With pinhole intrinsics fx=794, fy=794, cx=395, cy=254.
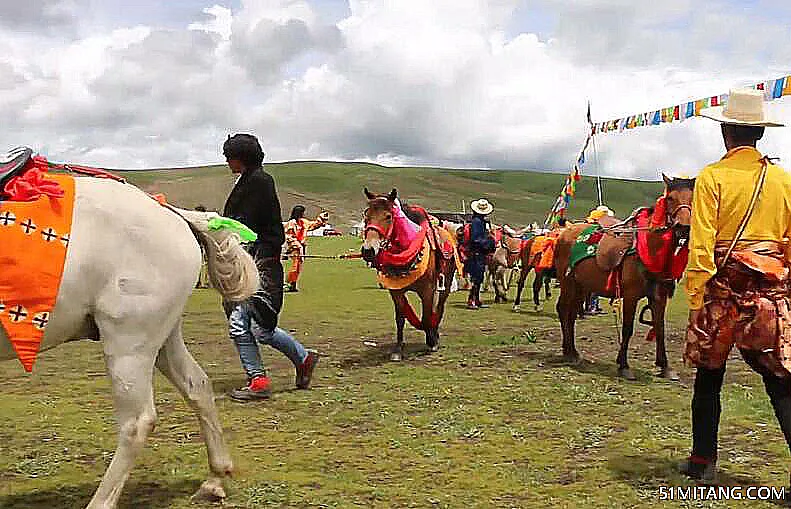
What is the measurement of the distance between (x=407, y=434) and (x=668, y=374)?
328 centimetres

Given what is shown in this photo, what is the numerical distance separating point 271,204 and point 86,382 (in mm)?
2922

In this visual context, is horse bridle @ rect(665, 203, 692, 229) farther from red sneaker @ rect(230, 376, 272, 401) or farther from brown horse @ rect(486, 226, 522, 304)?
brown horse @ rect(486, 226, 522, 304)

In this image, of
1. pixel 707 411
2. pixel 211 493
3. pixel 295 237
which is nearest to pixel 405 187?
pixel 295 237

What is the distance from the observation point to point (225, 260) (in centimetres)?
458

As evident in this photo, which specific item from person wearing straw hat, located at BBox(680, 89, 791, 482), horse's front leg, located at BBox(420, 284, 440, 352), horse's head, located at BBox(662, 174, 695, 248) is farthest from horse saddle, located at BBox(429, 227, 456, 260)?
person wearing straw hat, located at BBox(680, 89, 791, 482)

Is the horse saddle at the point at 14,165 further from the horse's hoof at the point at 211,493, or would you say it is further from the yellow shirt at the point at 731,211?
the yellow shirt at the point at 731,211

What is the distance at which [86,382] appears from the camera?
7.84 metres

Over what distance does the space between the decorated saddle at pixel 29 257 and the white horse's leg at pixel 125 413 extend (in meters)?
0.39

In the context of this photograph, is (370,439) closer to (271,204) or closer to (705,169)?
(271,204)

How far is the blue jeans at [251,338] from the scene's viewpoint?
681 centimetres

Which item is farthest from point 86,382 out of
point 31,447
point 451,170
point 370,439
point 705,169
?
point 451,170

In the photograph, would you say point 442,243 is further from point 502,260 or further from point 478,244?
point 502,260

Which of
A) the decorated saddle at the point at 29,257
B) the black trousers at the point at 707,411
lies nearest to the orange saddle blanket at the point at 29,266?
the decorated saddle at the point at 29,257

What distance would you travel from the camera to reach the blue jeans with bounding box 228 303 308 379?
6.81 meters
